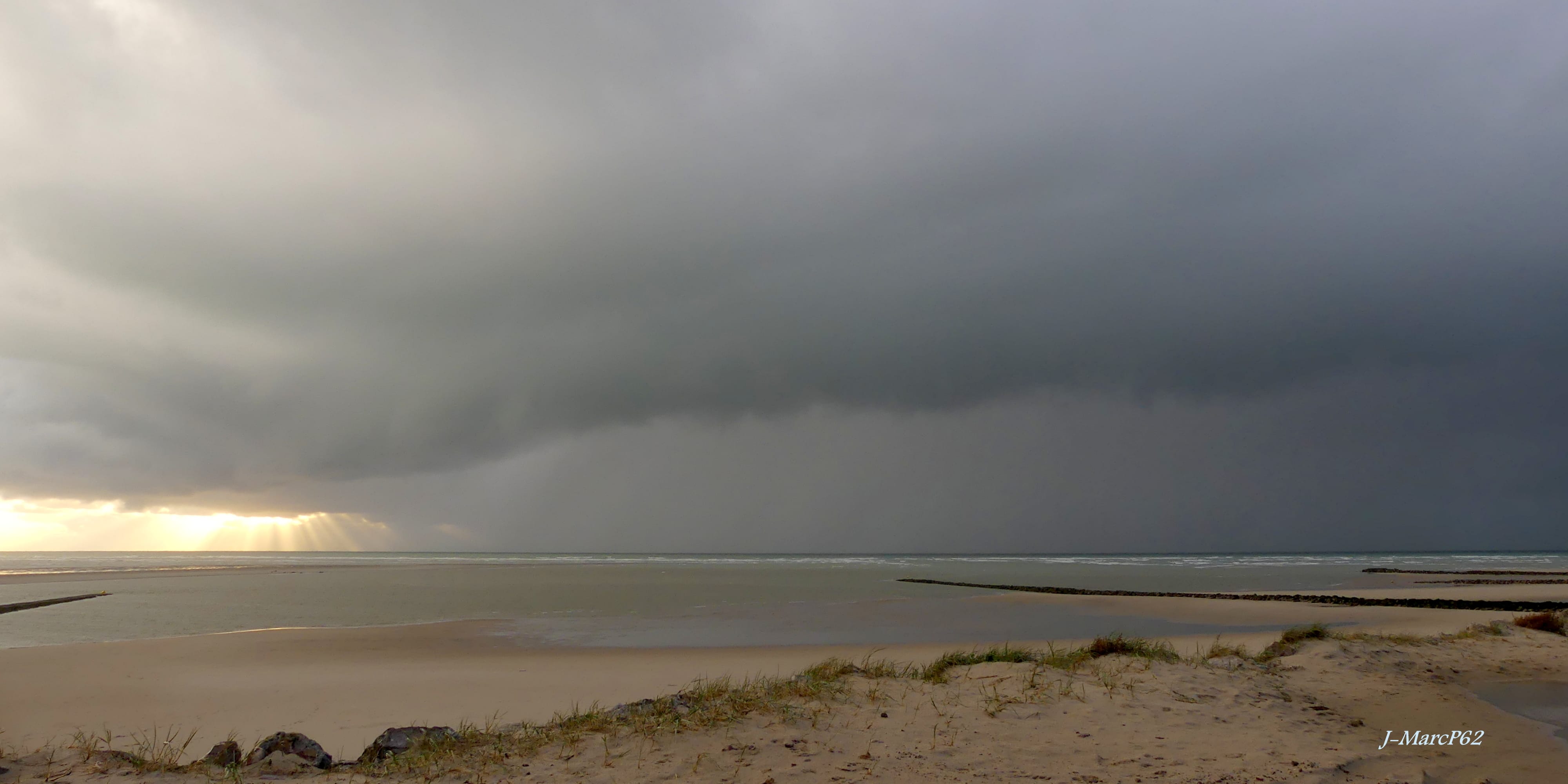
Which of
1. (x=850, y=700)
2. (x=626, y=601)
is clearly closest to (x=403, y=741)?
(x=850, y=700)

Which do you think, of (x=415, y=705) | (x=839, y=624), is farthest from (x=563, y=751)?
(x=839, y=624)

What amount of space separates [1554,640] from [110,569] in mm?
104110

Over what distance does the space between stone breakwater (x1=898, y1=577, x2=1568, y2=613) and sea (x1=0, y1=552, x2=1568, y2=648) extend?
3936 millimetres

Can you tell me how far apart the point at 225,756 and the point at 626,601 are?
91.8ft

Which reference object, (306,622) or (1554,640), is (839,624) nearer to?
(1554,640)

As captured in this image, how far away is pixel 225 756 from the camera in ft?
26.2

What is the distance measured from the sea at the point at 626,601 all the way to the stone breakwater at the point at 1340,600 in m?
3.94

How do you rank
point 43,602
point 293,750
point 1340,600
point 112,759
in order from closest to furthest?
point 112,759
point 293,750
point 1340,600
point 43,602

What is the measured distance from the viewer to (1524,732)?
9109mm

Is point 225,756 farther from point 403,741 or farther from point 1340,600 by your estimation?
point 1340,600

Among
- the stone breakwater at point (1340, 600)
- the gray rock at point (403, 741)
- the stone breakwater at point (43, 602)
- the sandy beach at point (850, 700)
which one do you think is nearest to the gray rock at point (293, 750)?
the gray rock at point (403, 741)

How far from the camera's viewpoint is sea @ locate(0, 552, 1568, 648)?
2380cm
